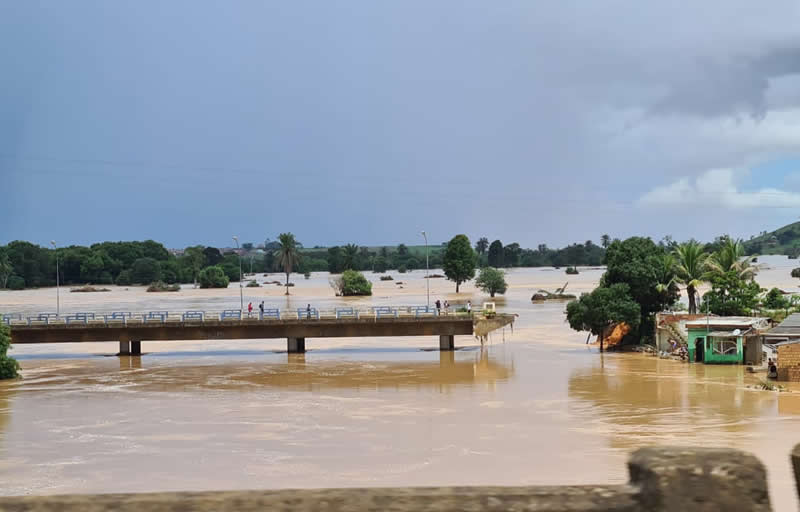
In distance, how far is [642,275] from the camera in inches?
2172

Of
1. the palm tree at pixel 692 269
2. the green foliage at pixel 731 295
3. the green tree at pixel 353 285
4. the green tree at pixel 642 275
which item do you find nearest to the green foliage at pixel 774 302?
the green foliage at pixel 731 295

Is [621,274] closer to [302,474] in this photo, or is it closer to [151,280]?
[302,474]

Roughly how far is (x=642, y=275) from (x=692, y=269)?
359 cm

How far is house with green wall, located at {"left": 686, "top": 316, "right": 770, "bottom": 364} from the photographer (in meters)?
45.6

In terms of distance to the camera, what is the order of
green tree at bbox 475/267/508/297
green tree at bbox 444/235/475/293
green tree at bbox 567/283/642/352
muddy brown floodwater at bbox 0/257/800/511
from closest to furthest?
1. muddy brown floodwater at bbox 0/257/800/511
2. green tree at bbox 567/283/642/352
3. green tree at bbox 475/267/508/297
4. green tree at bbox 444/235/475/293

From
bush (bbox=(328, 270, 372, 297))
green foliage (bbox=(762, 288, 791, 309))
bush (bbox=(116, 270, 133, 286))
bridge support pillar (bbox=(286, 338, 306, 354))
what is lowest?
bridge support pillar (bbox=(286, 338, 306, 354))

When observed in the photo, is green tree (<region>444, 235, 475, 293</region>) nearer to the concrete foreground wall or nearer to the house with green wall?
the house with green wall

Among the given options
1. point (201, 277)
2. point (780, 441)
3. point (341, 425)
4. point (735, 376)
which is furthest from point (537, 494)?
point (201, 277)

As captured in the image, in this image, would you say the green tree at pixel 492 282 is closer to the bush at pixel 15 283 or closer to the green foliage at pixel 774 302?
the green foliage at pixel 774 302

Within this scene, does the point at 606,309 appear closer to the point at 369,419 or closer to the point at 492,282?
the point at 369,419

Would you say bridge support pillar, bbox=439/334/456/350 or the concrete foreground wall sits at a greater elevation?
the concrete foreground wall

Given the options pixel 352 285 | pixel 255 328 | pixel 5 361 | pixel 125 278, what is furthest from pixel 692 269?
pixel 125 278

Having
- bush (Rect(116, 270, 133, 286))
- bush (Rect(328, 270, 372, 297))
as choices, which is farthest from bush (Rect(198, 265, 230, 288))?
bush (Rect(328, 270, 372, 297))

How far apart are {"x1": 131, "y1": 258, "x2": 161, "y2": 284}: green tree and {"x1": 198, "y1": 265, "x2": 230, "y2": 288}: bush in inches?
786
